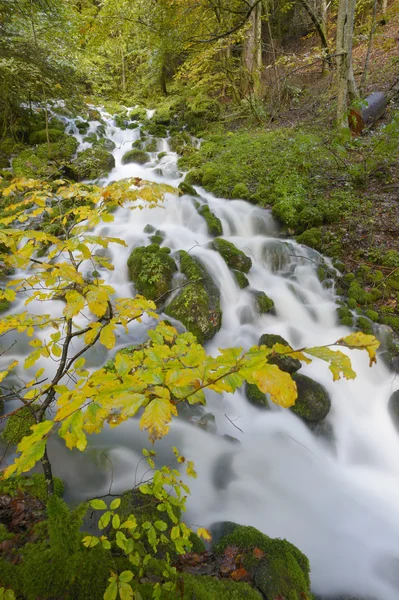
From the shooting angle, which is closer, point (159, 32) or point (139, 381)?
point (139, 381)

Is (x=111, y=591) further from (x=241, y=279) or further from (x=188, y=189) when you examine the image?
(x=188, y=189)

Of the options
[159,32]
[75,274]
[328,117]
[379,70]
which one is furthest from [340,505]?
[379,70]

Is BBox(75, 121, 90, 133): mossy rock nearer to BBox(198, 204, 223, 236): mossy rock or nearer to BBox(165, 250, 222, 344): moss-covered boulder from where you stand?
BBox(198, 204, 223, 236): mossy rock

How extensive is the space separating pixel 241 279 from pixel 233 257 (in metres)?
0.61

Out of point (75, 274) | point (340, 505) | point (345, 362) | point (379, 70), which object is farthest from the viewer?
point (379, 70)

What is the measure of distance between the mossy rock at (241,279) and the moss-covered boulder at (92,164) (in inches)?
244

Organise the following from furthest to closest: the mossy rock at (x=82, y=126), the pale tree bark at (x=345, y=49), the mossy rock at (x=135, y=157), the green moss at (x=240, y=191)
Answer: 1. the mossy rock at (x=82, y=126)
2. the mossy rock at (x=135, y=157)
3. the green moss at (x=240, y=191)
4. the pale tree bark at (x=345, y=49)

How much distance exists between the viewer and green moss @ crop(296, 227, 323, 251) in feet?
23.3

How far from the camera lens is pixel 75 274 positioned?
5.58 feet

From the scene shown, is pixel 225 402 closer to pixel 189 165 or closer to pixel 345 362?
pixel 345 362

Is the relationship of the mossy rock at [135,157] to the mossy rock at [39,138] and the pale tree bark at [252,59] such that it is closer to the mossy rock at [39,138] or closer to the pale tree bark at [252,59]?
the mossy rock at [39,138]

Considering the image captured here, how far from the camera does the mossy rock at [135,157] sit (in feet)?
37.1

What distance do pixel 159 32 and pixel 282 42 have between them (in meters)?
12.5

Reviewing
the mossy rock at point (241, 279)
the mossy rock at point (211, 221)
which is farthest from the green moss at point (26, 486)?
the mossy rock at point (211, 221)
